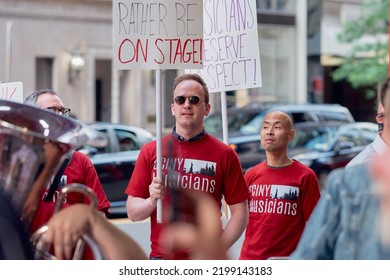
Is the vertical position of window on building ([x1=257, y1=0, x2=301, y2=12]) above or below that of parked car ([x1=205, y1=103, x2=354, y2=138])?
above

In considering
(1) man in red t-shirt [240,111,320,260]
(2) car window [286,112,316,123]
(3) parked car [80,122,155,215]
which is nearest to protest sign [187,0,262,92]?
(1) man in red t-shirt [240,111,320,260]

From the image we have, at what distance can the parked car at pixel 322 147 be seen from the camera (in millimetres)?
15500

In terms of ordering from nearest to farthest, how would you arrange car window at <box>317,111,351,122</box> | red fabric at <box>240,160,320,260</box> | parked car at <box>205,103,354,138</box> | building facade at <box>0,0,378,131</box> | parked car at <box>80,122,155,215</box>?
red fabric at <box>240,160,320,260</box> → parked car at <box>80,122,155,215</box> → parked car at <box>205,103,354,138</box> → car window at <box>317,111,351,122</box> → building facade at <box>0,0,378,131</box>

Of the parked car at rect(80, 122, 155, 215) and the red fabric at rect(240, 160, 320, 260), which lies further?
the parked car at rect(80, 122, 155, 215)

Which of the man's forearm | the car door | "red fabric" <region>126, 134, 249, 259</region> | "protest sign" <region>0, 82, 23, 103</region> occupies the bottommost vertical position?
the car door

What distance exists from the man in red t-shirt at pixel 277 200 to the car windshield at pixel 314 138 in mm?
10645

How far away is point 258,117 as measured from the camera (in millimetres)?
17250

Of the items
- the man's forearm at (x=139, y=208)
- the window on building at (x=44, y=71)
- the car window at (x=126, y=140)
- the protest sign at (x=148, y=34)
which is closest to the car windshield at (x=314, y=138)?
the car window at (x=126, y=140)

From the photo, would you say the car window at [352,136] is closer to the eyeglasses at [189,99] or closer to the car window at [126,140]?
the car window at [126,140]

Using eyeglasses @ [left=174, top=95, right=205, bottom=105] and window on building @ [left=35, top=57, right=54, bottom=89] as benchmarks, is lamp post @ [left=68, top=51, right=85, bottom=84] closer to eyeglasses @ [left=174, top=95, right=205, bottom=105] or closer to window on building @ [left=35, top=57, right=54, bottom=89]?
window on building @ [left=35, top=57, right=54, bottom=89]

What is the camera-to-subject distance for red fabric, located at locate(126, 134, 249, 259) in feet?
14.3

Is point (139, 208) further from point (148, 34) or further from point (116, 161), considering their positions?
point (116, 161)

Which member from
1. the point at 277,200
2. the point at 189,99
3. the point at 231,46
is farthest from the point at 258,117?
the point at 189,99

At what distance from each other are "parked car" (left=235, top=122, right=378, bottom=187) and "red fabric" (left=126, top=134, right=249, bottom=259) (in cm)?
1092
